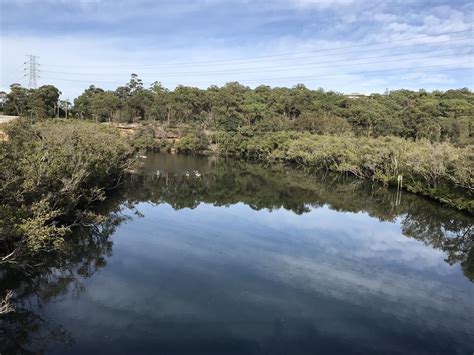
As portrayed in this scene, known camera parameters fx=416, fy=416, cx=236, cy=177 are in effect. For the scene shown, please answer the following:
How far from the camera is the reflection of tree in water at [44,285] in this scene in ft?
43.9

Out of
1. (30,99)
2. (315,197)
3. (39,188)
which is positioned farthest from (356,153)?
(30,99)

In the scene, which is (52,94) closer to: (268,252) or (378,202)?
(378,202)

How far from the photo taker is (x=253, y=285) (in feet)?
60.5

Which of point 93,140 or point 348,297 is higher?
point 93,140

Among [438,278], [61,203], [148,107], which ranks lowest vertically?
[438,278]

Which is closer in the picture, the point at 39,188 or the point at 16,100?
the point at 39,188

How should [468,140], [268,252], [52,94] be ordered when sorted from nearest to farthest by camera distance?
[268,252] → [468,140] → [52,94]

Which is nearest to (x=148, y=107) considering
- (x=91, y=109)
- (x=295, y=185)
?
(x=91, y=109)

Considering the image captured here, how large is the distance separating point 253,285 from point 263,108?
72991 mm

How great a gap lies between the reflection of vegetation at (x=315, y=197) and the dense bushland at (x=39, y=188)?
31.6 ft

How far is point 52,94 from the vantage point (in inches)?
3194

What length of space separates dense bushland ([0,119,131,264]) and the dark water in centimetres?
191

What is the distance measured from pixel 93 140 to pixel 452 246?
2707 centimetres

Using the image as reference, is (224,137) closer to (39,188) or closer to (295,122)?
(295,122)
